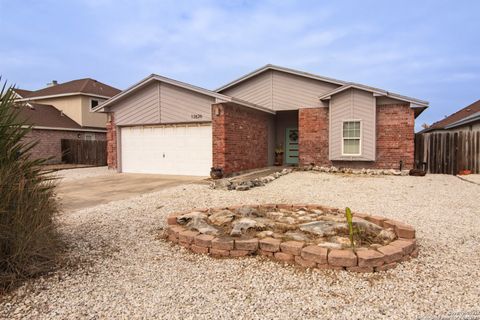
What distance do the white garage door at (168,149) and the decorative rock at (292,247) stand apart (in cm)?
860

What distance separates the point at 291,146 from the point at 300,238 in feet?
42.0

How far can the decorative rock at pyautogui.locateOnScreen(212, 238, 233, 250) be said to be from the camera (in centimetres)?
345

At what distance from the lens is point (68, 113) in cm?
2228

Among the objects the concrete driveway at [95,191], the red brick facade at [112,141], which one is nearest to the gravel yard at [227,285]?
the concrete driveway at [95,191]

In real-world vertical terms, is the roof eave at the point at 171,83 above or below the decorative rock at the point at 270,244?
above

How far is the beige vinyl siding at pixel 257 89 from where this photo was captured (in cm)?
1457

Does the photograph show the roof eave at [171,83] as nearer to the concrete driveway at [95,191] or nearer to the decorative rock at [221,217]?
the concrete driveway at [95,191]

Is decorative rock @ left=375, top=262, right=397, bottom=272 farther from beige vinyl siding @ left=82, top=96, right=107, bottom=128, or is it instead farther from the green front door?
beige vinyl siding @ left=82, top=96, right=107, bottom=128

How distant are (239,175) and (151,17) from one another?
8.08m

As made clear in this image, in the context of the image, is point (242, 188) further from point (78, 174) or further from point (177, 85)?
point (78, 174)

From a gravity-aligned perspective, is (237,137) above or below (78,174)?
above

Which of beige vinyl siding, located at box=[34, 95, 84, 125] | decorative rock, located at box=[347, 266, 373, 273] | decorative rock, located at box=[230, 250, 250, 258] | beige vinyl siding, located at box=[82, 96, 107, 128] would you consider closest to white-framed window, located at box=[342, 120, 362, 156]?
decorative rock, located at box=[347, 266, 373, 273]

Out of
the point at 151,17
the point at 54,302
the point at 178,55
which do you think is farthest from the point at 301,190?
the point at 178,55

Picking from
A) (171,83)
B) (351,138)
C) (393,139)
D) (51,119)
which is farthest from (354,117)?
(51,119)
